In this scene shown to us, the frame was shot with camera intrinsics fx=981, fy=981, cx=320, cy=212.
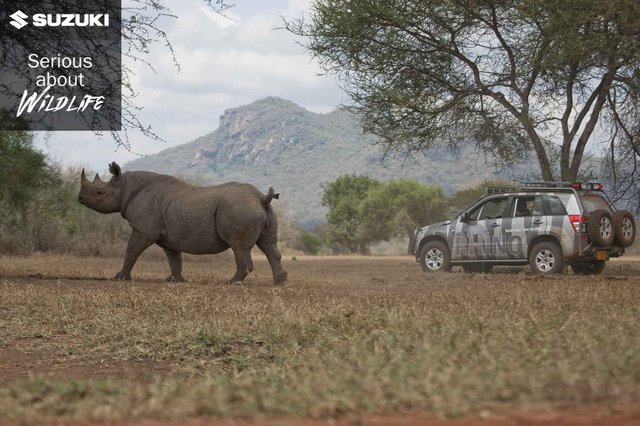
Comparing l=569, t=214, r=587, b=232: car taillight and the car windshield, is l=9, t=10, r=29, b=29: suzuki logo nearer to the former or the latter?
l=569, t=214, r=587, b=232: car taillight

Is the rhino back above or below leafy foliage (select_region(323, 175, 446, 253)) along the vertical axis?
below

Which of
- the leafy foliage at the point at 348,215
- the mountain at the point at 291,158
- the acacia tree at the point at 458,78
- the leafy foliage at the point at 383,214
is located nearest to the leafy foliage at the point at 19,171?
the acacia tree at the point at 458,78

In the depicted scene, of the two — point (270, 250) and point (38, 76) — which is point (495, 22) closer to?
point (270, 250)

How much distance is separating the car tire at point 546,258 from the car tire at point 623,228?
121 centimetres

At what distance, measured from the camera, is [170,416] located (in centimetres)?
481

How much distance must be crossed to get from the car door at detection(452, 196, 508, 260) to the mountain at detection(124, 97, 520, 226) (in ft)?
323

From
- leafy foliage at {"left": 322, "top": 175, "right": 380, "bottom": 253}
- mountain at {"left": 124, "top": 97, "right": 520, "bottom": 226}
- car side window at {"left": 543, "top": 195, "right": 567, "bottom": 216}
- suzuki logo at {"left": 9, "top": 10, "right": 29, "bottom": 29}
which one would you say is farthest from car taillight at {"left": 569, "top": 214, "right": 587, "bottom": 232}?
mountain at {"left": 124, "top": 97, "right": 520, "bottom": 226}

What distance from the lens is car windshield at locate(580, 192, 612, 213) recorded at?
20.5m

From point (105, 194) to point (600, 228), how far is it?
993cm

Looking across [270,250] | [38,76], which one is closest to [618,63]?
[270,250]

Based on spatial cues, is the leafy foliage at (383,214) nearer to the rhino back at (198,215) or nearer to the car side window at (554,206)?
the car side window at (554,206)

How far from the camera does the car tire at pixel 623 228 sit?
20.3m

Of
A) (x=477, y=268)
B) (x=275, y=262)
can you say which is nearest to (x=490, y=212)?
(x=477, y=268)

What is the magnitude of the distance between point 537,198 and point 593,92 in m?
5.37
